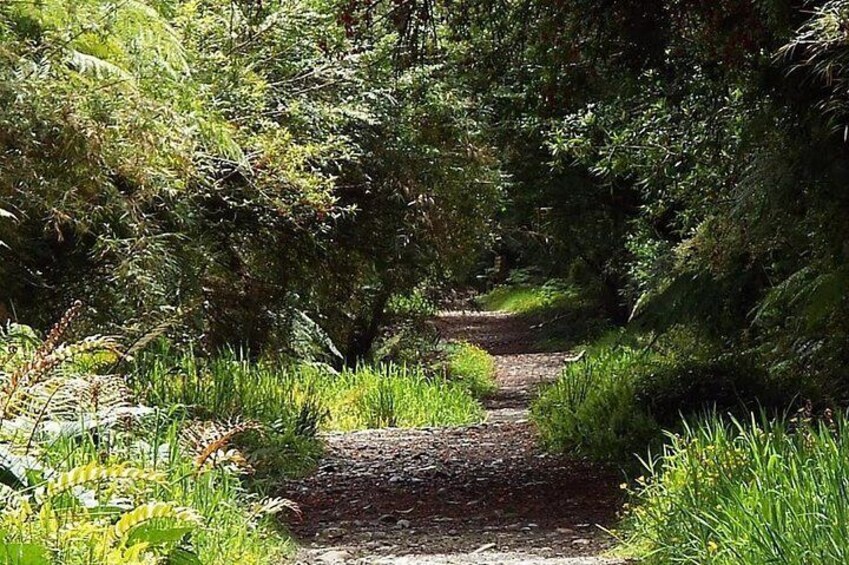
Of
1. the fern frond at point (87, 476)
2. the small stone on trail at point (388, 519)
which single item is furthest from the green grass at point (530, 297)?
the fern frond at point (87, 476)

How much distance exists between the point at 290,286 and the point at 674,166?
14.2 feet

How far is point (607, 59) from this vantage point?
273 inches

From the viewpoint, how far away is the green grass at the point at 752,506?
3127mm

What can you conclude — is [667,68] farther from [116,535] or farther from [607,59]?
[116,535]

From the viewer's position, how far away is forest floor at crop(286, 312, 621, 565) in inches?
206

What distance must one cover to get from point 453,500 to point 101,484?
342cm

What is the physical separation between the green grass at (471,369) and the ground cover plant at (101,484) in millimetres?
9976

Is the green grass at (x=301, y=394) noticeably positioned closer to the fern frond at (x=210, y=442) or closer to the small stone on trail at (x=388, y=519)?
the fern frond at (x=210, y=442)

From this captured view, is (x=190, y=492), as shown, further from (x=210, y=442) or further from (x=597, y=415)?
(x=597, y=415)

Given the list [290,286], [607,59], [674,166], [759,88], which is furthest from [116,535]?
[290,286]

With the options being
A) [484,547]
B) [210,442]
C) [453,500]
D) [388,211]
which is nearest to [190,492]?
[210,442]

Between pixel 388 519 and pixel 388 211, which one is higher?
pixel 388 211

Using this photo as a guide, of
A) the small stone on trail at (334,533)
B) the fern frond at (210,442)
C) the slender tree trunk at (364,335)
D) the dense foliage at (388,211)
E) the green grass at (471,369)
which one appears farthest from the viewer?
the green grass at (471,369)

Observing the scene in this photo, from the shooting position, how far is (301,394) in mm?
9852
